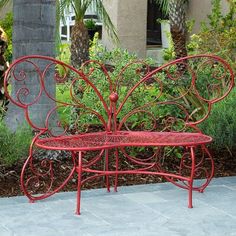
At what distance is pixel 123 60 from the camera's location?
7.96 meters

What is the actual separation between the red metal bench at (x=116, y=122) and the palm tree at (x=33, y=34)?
3 centimetres

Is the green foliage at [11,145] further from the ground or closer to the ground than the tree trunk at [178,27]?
closer to the ground

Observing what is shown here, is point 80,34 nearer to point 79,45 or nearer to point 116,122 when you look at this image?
point 79,45

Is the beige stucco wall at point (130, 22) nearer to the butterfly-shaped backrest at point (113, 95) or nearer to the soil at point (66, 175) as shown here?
the butterfly-shaped backrest at point (113, 95)

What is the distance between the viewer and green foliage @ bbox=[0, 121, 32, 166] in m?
6.39

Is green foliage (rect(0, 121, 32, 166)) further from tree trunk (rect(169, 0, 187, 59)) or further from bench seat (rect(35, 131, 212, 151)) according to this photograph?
tree trunk (rect(169, 0, 187, 59))

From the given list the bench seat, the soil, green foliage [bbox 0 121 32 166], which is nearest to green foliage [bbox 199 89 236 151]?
the soil

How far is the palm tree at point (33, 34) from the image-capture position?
7125 millimetres

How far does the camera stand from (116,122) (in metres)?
7.17

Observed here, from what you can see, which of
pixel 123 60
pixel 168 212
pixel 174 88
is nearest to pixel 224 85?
pixel 174 88

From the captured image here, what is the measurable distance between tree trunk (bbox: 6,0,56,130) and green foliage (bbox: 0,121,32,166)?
594mm

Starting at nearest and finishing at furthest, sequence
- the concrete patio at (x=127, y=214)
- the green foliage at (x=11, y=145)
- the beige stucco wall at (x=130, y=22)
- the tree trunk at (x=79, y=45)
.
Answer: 1. the concrete patio at (x=127, y=214)
2. the green foliage at (x=11, y=145)
3. the tree trunk at (x=79, y=45)
4. the beige stucco wall at (x=130, y=22)

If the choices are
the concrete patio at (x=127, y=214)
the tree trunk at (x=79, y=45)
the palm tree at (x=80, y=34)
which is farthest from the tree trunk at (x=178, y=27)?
the concrete patio at (x=127, y=214)

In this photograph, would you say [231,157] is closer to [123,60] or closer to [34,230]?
[123,60]
